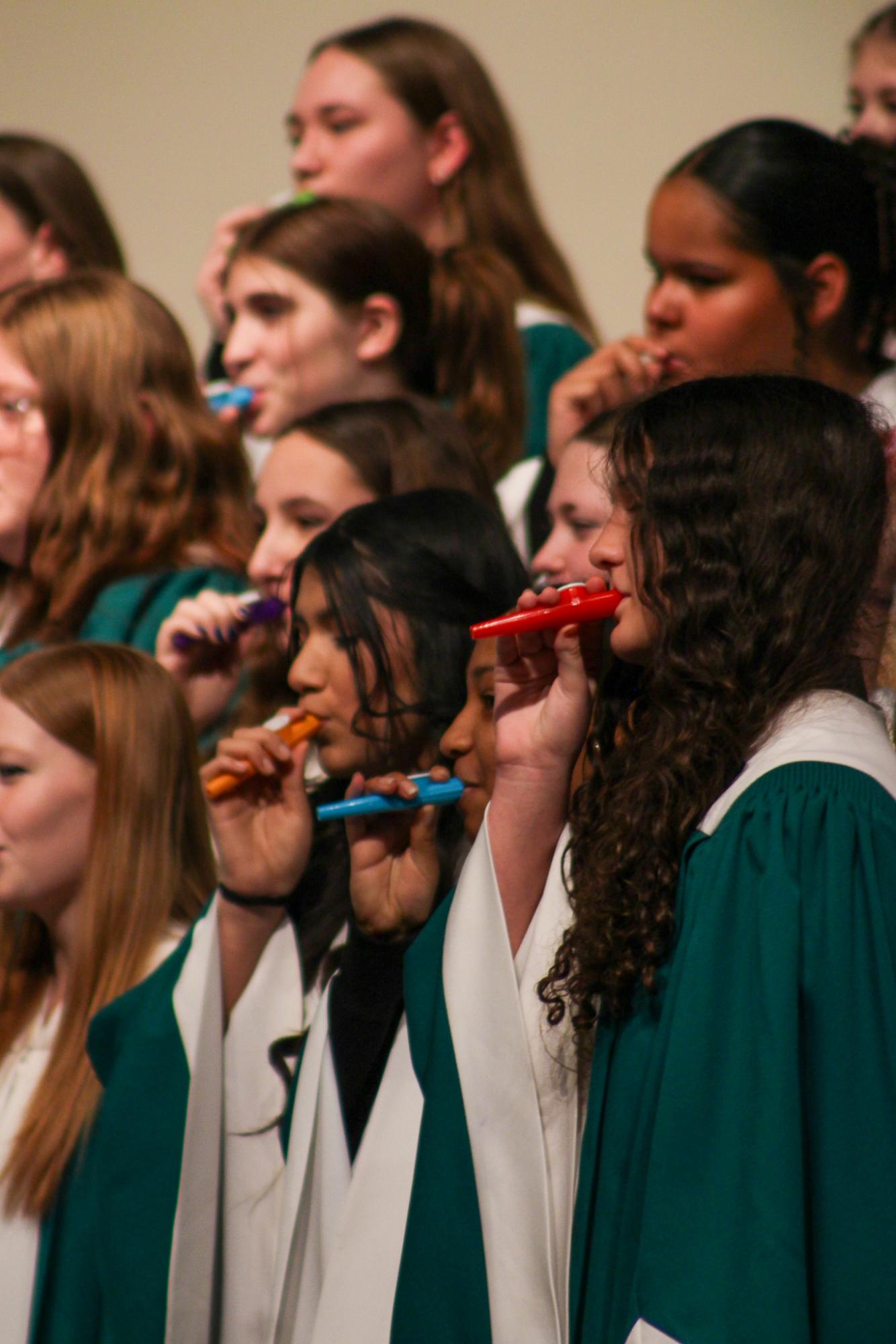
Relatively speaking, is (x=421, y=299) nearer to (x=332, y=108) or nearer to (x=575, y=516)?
(x=332, y=108)

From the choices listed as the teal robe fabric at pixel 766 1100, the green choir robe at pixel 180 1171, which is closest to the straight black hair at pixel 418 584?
the green choir robe at pixel 180 1171

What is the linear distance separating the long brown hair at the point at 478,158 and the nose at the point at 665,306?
2.46 ft

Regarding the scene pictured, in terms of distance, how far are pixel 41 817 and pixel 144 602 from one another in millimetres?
585

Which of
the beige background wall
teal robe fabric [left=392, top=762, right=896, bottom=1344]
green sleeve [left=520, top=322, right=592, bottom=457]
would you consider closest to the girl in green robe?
teal robe fabric [left=392, top=762, right=896, bottom=1344]

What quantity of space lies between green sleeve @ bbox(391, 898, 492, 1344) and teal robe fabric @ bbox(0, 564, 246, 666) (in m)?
1.24

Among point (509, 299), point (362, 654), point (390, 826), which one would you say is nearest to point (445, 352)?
point (509, 299)

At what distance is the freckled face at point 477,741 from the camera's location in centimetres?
175

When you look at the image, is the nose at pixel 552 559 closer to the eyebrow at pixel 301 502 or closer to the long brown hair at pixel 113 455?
the eyebrow at pixel 301 502

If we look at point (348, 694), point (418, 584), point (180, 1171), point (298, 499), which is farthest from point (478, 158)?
point (180, 1171)

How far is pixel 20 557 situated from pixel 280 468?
632mm

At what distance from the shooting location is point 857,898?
4.09 feet

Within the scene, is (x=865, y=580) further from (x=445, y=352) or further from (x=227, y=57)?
(x=227, y=57)

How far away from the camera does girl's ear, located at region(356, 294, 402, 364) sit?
289 centimetres

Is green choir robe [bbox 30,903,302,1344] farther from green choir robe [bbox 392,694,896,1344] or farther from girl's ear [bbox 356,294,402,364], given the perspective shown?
girl's ear [bbox 356,294,402,364]
